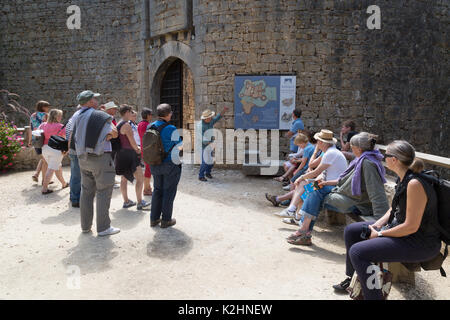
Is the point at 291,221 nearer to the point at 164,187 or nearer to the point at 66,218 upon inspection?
the point at 164,187

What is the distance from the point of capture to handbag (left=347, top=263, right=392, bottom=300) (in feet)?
8.09

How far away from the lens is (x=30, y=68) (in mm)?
12492

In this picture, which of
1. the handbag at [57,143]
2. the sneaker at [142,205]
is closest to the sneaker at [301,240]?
the sneaker at [142,205]

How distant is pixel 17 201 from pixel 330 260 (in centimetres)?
507

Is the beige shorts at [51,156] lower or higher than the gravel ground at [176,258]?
higher

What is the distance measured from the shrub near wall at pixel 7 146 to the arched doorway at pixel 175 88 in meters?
4.11

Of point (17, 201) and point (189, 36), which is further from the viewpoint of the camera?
point (189, 36)

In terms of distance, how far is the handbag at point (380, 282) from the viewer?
247cm

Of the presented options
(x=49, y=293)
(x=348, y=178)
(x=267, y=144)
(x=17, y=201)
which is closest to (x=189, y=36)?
(x=267, y=144)

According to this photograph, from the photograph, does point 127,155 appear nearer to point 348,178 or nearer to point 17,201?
point 17,201

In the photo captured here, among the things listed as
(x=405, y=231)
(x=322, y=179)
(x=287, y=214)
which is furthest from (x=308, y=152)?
(x=405, y=231)

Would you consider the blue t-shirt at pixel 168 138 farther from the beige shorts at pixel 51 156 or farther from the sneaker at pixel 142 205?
the beige shorts at pixel 51 156

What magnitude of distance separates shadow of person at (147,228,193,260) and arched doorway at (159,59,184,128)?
6.60 m

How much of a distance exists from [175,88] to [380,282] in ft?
28.7
